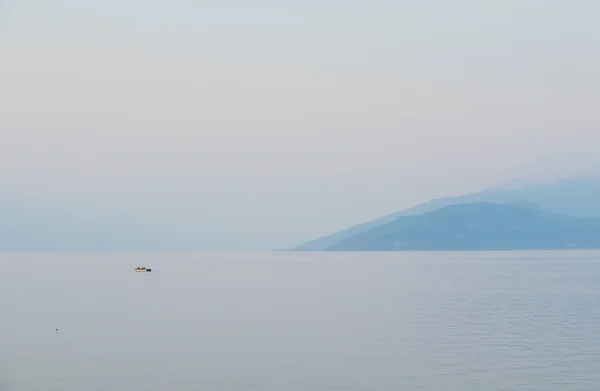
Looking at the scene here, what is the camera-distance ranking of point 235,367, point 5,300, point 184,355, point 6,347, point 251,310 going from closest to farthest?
point 235,367, point 184,355, point 6,347, point 251,310, point 5,300

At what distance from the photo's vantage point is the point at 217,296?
322 feet

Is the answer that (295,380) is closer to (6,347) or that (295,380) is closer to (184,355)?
(184,355)

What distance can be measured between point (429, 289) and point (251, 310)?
128ft

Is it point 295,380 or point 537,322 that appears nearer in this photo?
point 295,380

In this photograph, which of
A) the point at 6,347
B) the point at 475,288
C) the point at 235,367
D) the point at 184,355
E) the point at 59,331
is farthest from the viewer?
the point at 475,288

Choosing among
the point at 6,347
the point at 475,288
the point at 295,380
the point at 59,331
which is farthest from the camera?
the point at 475,288

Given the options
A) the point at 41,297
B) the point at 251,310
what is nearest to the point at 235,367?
the point at 251,310

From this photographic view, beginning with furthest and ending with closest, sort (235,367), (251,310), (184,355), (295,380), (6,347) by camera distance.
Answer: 1. (251,310)
2. (6,347)
3. (184,355)
4. (235,367)
5. (295,380)

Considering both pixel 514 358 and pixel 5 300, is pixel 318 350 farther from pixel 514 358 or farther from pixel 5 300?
pixel 5 300

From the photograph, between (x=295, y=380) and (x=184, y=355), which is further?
(x=184, y=355)

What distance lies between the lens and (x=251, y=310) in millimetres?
78000

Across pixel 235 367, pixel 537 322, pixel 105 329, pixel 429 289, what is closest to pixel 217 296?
pixel 429 289

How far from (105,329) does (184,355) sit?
53.6ft

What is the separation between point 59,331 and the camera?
198 feet
